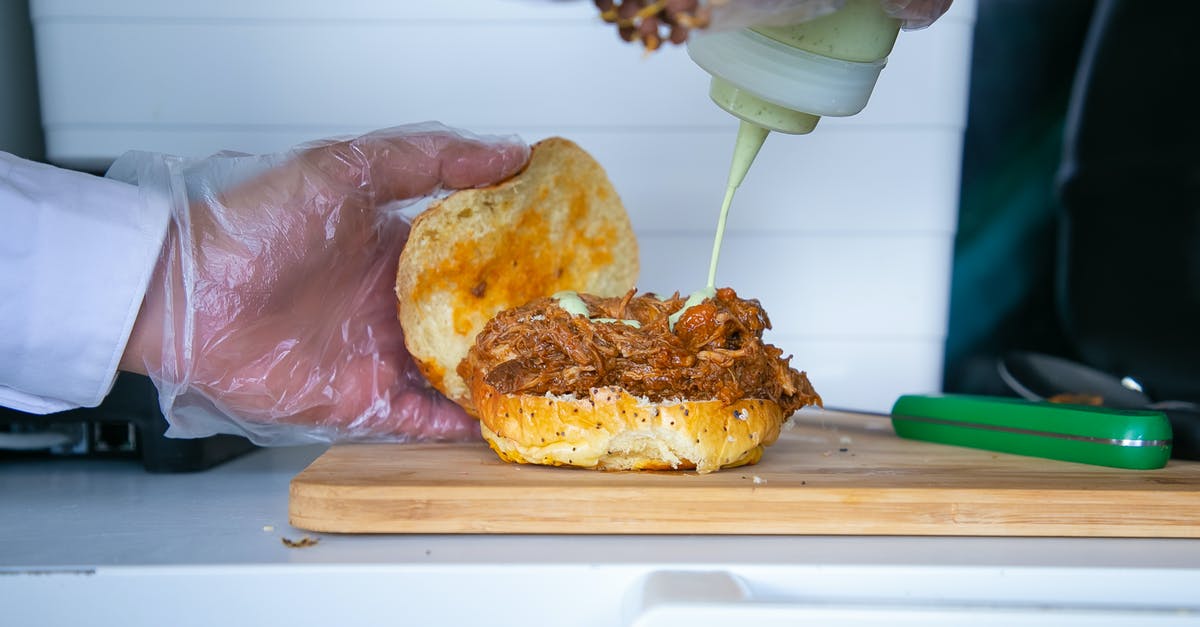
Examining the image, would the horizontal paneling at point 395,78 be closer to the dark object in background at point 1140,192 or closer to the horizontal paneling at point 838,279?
the horizontal paneling at point 838,279

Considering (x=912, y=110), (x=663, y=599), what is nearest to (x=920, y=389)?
(x=912, y=110)

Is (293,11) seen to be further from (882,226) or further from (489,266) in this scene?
(882,226)

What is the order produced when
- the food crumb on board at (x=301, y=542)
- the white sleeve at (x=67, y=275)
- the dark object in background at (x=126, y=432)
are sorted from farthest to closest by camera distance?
the dark object in background at (x=126, y=432)
the white sleeve at (x=67, y=275)
the food crumb on board at (x=301, y=542)

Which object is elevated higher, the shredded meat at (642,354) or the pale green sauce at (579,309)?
the pale green sauce at (579,309)

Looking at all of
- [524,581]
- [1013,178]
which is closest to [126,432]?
[524,581]

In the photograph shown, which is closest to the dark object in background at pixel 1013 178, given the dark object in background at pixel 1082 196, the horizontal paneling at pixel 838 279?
the dark object in background at pixel 1082 196

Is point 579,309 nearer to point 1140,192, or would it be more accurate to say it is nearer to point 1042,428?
point 1042,428

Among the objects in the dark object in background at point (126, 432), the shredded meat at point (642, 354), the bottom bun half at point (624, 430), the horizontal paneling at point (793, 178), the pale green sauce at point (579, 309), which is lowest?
the dark object in background at point (126, 432)
